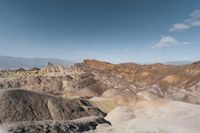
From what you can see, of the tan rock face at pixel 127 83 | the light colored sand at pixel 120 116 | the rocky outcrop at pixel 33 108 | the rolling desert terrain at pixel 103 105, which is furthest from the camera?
the tan rock face at pixel 127 83

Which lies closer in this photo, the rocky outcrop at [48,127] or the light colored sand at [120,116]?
the rocky outcrop at [48,127]

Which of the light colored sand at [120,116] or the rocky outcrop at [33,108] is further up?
the rocky outcrop at [33,108]

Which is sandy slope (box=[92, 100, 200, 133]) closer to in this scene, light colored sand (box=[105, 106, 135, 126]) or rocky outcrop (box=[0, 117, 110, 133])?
light colored sand (box=[105, 106, 135, 126])

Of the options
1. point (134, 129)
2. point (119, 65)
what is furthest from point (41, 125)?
point (119, 65)

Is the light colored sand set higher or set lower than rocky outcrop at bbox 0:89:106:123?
lower

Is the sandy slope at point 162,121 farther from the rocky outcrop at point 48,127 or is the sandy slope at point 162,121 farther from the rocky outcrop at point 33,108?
the rocky outcrop at point 33,108

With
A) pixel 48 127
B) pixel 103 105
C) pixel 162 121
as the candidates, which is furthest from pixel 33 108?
pixel 103 105

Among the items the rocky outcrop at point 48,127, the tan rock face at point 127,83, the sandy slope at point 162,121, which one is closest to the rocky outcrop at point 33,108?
the sandy slope at point 162,121

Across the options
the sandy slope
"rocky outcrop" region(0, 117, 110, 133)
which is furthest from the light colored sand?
"rocky outcrop" region(0, 117, 110, 133)
